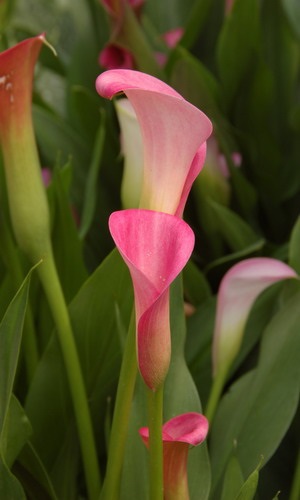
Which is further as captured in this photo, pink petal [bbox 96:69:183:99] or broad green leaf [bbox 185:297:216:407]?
broad green leaf [bbox 185:297:216:407]

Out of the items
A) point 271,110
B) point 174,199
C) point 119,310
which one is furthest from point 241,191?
point 174,199

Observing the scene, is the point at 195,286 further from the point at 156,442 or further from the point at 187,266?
the point at 156,442

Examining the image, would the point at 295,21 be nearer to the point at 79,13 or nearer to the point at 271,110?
the point at 271,110

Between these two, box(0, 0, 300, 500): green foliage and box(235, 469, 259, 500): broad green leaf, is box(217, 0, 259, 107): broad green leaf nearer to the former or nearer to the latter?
box(0, 0, 300, 500): green foliage

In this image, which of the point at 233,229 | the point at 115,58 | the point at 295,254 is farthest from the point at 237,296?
the point at 115,58

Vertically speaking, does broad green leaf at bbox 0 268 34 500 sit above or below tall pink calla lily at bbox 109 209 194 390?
below

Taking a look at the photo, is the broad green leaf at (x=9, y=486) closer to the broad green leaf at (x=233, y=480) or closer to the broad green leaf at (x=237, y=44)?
the broad green leaf at (x=233, y=480)

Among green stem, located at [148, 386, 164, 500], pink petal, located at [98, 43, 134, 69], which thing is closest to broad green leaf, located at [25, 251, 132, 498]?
green stem, located at [148, 386, 164, 500]
